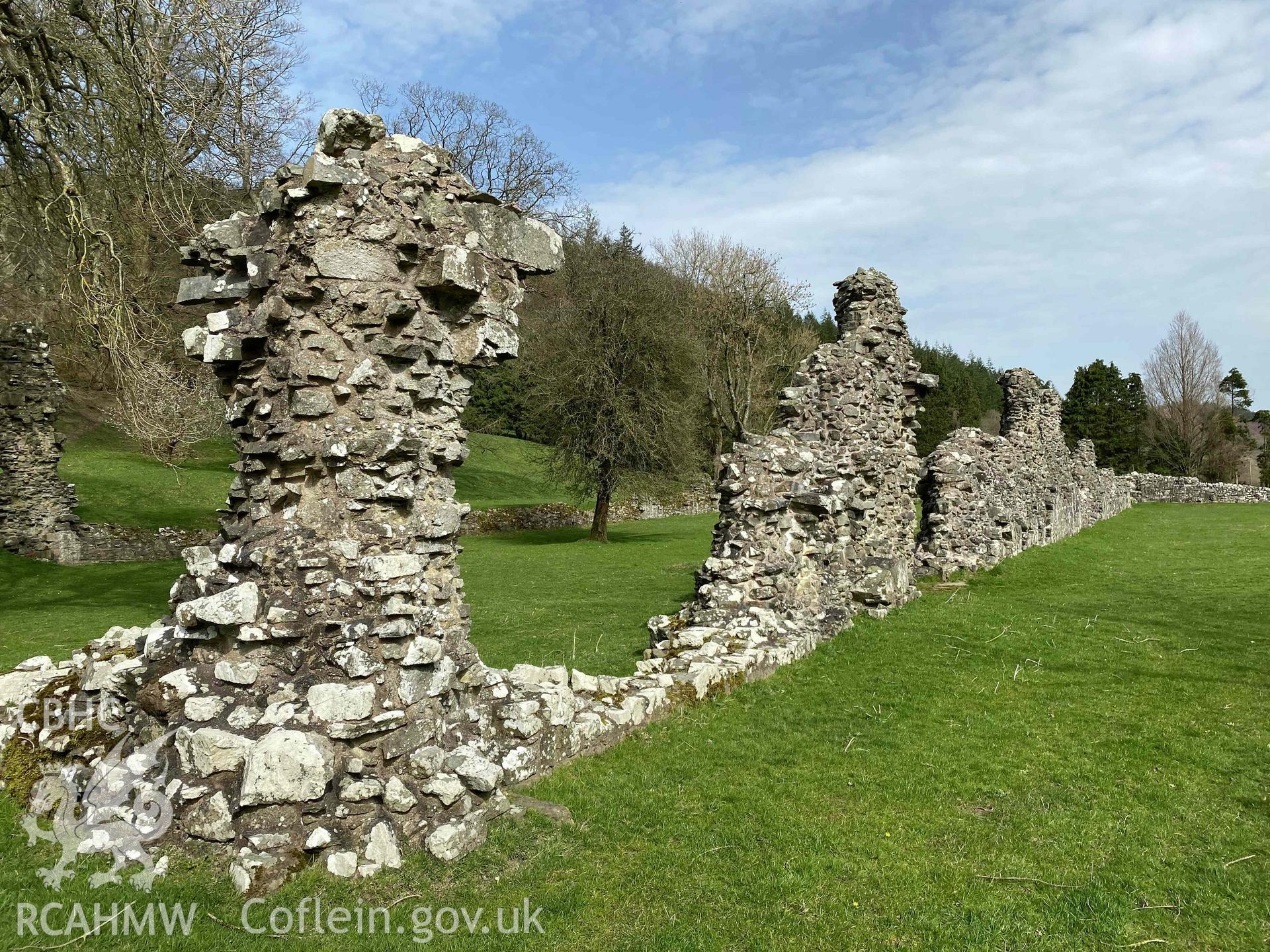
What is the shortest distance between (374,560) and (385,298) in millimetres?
1725

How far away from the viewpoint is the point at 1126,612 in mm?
12148

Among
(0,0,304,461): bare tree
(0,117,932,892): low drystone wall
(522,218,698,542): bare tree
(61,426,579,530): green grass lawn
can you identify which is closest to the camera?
(0,117,932,892): low drystone wall

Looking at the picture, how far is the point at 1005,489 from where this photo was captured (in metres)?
19.7

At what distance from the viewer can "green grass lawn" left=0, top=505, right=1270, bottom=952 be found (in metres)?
3.85

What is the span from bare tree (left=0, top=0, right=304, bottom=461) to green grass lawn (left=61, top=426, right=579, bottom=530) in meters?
8.09

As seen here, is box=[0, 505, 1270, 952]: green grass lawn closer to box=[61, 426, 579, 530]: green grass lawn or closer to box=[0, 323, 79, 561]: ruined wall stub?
box=[61, 426, 579, 530]: green grass lawn

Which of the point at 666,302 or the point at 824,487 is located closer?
the point at 824,487

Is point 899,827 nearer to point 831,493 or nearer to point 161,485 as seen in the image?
point 831,493

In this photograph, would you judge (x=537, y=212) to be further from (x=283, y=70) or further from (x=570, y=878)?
(x=570, y=878)

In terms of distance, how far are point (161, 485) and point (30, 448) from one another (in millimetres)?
9070

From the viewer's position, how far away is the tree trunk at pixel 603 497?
2794 centimetres

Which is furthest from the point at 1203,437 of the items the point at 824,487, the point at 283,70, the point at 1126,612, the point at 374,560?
the point at 374,560

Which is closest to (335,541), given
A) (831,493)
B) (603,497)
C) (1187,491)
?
(831,493)

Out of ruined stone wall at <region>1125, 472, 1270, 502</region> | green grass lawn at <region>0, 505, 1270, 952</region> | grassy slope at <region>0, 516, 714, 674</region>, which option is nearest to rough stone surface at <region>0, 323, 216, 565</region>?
grassy slope at <region>0, 516, 714, 674</region>
